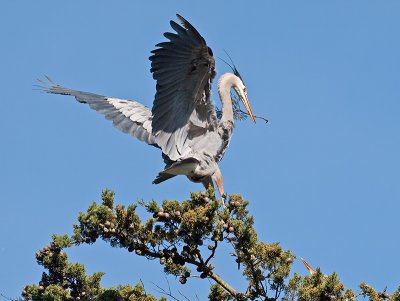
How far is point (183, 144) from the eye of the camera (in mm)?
9359

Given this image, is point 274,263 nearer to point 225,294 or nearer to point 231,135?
point 225,294

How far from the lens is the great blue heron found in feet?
28.9

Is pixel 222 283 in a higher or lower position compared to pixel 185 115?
lower

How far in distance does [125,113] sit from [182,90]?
52.4 inches

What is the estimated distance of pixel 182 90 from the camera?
9.04 meters

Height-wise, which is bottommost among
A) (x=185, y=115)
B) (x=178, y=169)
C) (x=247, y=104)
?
(x=178, y=169)

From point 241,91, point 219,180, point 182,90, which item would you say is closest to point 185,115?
point 182,90

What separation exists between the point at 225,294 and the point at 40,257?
1.70 meters

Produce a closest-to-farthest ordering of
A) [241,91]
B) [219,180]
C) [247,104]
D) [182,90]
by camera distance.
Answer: [182,90]
[219,180]
[241,91]
[247,104]

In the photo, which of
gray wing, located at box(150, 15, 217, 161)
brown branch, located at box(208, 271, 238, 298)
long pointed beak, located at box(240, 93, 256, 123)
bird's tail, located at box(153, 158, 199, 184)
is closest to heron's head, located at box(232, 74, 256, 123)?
long pointed beak, located at box(240, 93, 256, 123)

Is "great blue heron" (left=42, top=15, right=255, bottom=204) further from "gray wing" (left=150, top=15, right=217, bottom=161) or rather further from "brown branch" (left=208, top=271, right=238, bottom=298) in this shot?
"brown branch" (left=208, top=271, right=238, bottom=298)

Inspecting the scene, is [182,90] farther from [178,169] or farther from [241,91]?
[241,91]

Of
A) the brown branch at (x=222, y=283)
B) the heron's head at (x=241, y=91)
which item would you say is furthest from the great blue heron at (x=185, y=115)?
the brown branch at (x=222, y=283)

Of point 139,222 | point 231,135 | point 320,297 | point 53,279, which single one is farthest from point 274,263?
point 231,135
